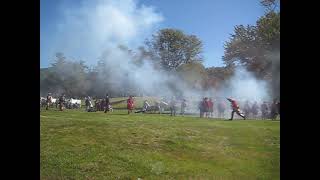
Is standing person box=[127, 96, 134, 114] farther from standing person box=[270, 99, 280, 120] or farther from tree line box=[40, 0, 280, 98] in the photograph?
standing person box=[270, 99, 280, 120]

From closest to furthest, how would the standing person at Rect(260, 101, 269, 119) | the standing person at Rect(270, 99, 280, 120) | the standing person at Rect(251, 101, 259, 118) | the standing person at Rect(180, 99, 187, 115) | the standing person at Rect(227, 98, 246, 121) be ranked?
the standing person at Rect(270, 99, 280, 120), the standing person at Rect(260, 101, 269, 119), the standing person at Rect(251, 101, 259, 118), the standing person at Rect(227, 98, 246, 121), the standing person at Rect(180, 99, 187, 115)

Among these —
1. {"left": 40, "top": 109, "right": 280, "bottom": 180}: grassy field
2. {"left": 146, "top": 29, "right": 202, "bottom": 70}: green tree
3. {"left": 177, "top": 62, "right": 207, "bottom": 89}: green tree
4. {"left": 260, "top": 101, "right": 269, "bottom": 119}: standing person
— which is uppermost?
{"left": 146, "top": 29, "right": 202, "bottom": 70}: green tree

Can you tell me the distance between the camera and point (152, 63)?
5.82 metres

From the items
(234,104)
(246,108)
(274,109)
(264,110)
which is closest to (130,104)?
(234,104)

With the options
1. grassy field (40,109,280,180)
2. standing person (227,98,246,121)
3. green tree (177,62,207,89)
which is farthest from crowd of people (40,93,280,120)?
green tree (177,62,207,89)

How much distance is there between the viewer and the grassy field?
5113 millimetres

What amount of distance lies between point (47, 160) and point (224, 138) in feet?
9.21

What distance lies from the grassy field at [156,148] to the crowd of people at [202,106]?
0.12 meters

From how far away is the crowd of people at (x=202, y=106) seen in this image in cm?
537

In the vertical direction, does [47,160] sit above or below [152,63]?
below

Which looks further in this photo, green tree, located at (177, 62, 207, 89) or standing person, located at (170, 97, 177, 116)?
standing person, located at (170, 97, 177, 116)

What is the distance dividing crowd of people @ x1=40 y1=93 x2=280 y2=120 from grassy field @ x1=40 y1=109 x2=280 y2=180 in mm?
122
